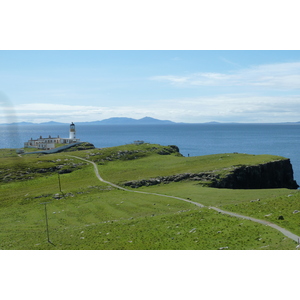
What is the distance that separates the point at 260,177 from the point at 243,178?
19.5 feet

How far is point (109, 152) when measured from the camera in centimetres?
10325

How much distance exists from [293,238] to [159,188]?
41130 mm

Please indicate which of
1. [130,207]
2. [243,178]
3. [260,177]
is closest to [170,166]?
[243,178]

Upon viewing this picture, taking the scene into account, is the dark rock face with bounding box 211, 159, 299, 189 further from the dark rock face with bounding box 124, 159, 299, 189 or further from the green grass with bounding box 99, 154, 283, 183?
the green grass with bounding box 99, 154, 283, 183

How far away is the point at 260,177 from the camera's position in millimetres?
76438

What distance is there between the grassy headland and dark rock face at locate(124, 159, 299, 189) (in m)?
2.00

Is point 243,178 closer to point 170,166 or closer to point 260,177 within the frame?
point 260,177

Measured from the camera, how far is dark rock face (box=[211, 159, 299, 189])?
70.6 meters

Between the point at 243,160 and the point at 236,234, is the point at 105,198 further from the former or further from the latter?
the point at 243,160

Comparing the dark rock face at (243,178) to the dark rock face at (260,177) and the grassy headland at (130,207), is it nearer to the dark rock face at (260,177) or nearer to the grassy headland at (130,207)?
the dark rock face at (260,177)

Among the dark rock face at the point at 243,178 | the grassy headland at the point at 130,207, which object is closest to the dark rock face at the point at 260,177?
the dark rock face at the point at 243,178

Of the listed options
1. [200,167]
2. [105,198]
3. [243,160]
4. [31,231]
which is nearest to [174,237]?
[31,231]

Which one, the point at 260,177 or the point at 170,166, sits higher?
the point at 170,166

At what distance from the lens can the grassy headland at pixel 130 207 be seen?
3297 cm
